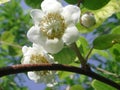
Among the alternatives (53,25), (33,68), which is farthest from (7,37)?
(33,68)

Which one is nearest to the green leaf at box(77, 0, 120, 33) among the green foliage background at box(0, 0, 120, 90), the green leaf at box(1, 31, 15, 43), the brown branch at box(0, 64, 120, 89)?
the green foliage background at box(0, 0, 120, 90)

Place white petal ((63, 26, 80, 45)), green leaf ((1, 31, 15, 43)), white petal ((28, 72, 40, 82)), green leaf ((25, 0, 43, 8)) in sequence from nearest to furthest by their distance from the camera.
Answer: white petal ((63, 26, 80, 45)) → white petal ((28, 72, 40, 82)) → green leaf ((25, 0, 43, 8)) → green leaf ((1, 31, 15, 43))

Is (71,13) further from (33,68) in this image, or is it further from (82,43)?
(82,43)

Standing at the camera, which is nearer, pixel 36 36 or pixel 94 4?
pixel 36 36

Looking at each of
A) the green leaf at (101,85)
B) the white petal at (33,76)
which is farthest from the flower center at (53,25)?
the green leaf at (101,85)

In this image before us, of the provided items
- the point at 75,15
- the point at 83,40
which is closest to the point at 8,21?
the point at 83,40

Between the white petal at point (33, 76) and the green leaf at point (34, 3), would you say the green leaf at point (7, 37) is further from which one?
the white petal at point (33, 76)

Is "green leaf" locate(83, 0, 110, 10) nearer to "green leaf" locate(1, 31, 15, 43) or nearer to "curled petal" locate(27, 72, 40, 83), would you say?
"curled petal" locate(27, 72, 40, 83)
